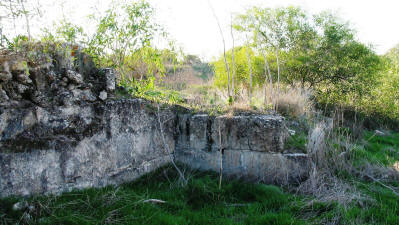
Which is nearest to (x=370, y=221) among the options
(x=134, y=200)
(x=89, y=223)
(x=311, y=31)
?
(x=134, y=200)

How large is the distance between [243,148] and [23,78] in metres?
3.23

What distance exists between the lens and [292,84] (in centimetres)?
1108

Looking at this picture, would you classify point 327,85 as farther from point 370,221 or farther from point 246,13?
point 370,221

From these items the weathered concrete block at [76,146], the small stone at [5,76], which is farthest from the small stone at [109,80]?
the small stone at [5,76]

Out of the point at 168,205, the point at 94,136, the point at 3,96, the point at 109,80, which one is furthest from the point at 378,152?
the point at 3,96

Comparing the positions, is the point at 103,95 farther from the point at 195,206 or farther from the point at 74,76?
the point at 195,206

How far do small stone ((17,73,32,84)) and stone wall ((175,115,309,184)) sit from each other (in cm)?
246

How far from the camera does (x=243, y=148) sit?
4648 millimetres

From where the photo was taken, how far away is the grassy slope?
2934 mm

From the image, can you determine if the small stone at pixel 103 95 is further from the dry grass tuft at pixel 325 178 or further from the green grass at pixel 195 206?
the dry grass tuft at pixel 325 178

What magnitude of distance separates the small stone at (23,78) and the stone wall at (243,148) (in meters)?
2.46

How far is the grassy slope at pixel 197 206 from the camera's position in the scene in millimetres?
2934

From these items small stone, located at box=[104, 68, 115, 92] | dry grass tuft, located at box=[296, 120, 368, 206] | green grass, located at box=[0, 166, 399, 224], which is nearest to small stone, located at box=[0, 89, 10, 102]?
green grass, located at box=[0, 166, 399, 224]

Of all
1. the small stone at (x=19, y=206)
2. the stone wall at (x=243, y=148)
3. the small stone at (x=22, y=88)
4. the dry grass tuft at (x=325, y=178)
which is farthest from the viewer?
the stone wall at (x=243, y=148)
